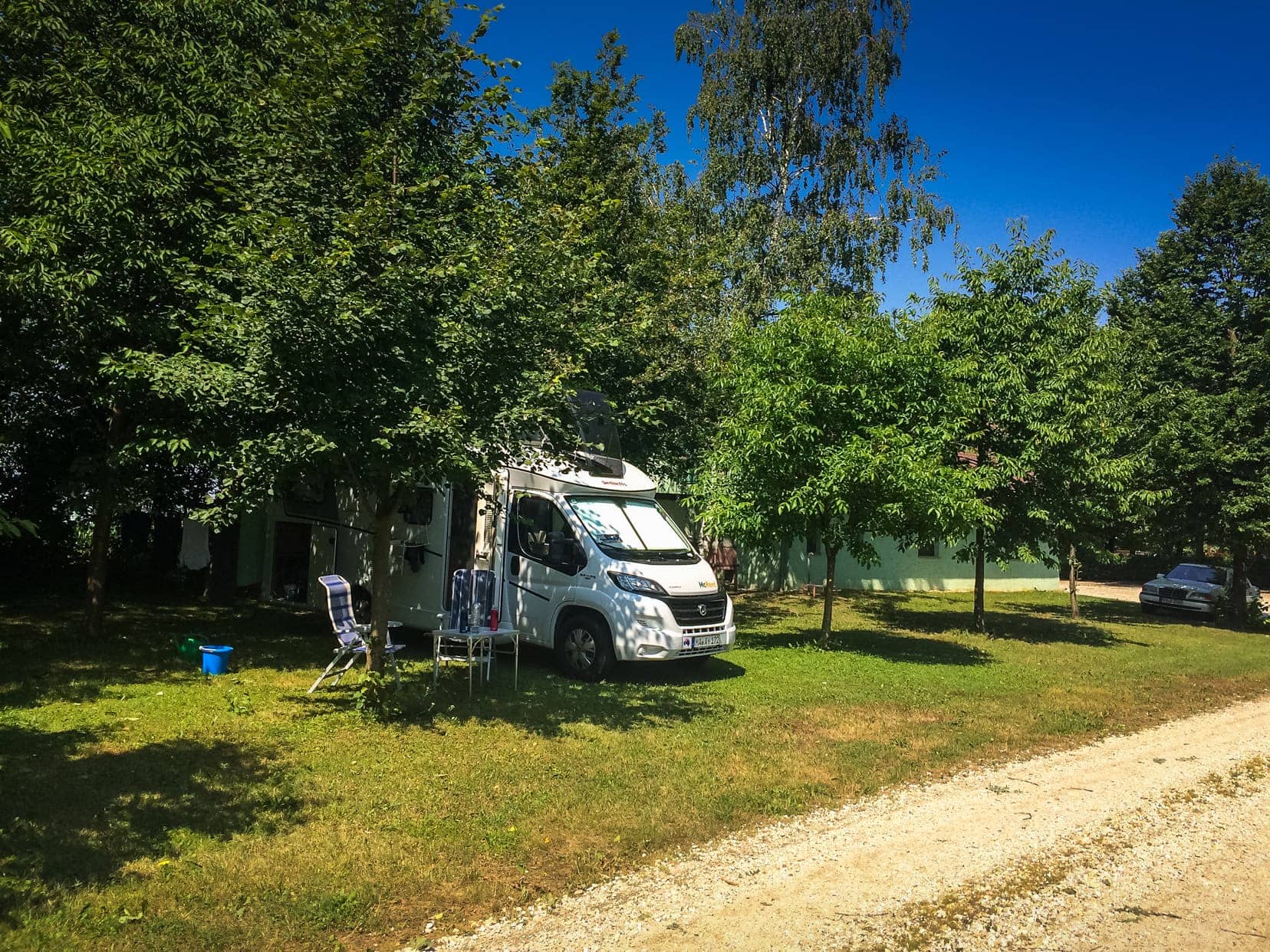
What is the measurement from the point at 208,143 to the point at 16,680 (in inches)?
229

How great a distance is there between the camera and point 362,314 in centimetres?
643

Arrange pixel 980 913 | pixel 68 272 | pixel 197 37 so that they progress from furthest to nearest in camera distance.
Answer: pixel 197 37
pixel 68 272
pixel 980 913

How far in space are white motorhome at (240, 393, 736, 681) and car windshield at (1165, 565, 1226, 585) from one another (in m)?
19.1

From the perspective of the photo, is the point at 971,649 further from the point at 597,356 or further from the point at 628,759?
the point at 628,759

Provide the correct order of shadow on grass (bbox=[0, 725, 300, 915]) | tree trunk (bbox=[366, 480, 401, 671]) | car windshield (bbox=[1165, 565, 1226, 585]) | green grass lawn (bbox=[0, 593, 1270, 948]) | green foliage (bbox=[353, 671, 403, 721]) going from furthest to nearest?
car windshield (bbox=[1165, 565, 1226, 585]) → tree trunk (bbox=[366, 480, 401, 671]) → green foliage (bbox=[353, 671, 403, 721]) → shadow on grass (bbox=[0, 725, 300, 915]) → green grass lawn (bbox=[0, 593, 1270, 948])

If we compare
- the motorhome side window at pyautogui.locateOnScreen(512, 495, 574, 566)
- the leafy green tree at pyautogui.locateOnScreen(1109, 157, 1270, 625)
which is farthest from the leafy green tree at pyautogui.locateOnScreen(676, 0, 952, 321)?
the motorhome side window at pyautogui.locateOnScreen(512, 495, 574, 566)

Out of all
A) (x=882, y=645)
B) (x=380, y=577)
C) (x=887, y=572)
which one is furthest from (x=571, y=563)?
(x=887, y=572)

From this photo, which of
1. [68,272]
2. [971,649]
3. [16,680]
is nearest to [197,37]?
[68,272]

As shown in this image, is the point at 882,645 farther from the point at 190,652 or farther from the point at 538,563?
the point at 190,652

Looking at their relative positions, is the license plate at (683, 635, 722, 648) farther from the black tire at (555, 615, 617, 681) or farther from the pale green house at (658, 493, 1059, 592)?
the pale green house at (658, 493, 1059, 592)

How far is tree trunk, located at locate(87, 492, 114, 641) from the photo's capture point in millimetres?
10430

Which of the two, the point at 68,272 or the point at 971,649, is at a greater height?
the point at 68,272

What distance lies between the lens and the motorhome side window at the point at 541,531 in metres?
10.1

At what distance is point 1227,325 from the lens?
2109 centimetres
